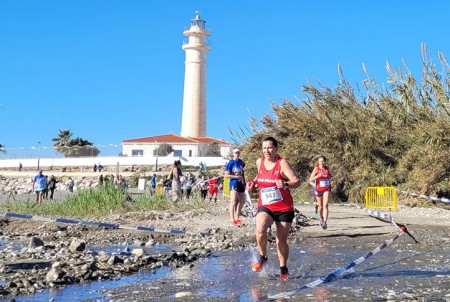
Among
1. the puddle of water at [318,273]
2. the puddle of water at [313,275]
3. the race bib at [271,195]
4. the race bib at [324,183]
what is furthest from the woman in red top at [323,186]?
the race bib at [271,195]

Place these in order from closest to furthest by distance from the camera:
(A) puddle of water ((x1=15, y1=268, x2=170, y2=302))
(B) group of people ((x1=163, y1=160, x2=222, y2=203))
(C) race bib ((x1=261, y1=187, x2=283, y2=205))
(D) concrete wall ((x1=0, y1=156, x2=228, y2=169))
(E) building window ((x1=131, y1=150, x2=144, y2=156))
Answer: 1. (A) puddle of water ((x1=15, y1=268, x2=170, y2=302))
2. (C) race bib ((x1=261, y1=187, x2=283, y2=205))
3. (B) group of people ((x1=163, y1=160, x2=222, y2=203))
4. (D) concrete wall ((x1=0, y1=156, x2=228, y2=169))
5. (E) building window ((x1=131, y1=150, x2=144, y2=156))

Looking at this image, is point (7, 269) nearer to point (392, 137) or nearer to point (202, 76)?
point (392, 137)

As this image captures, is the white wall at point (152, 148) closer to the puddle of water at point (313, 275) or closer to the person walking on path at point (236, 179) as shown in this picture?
the person walking on path at point (236, 179)

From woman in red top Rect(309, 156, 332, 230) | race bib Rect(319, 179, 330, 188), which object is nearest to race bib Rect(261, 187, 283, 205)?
woman in red top Rect(309, 156, 332, 230)

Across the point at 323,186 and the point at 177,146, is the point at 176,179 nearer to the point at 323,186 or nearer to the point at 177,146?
the point at 323,186

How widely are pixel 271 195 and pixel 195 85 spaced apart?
219 feet

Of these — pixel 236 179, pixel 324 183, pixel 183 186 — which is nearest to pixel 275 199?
pixel 236 179

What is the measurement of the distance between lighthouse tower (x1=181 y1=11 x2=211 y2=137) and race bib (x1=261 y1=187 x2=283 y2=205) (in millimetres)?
66645

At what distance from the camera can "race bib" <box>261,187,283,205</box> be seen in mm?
7051

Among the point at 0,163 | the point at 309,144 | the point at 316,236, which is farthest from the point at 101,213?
the point at 0,163

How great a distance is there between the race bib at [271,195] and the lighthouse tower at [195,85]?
66.6 m

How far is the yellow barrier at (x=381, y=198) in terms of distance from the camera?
19.4m

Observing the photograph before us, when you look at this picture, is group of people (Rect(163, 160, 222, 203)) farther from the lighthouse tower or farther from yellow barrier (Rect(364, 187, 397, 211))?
the lighthouse tower

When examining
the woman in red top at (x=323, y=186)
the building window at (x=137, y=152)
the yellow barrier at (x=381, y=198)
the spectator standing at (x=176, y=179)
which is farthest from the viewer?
the building window at (x=137, y=152)
